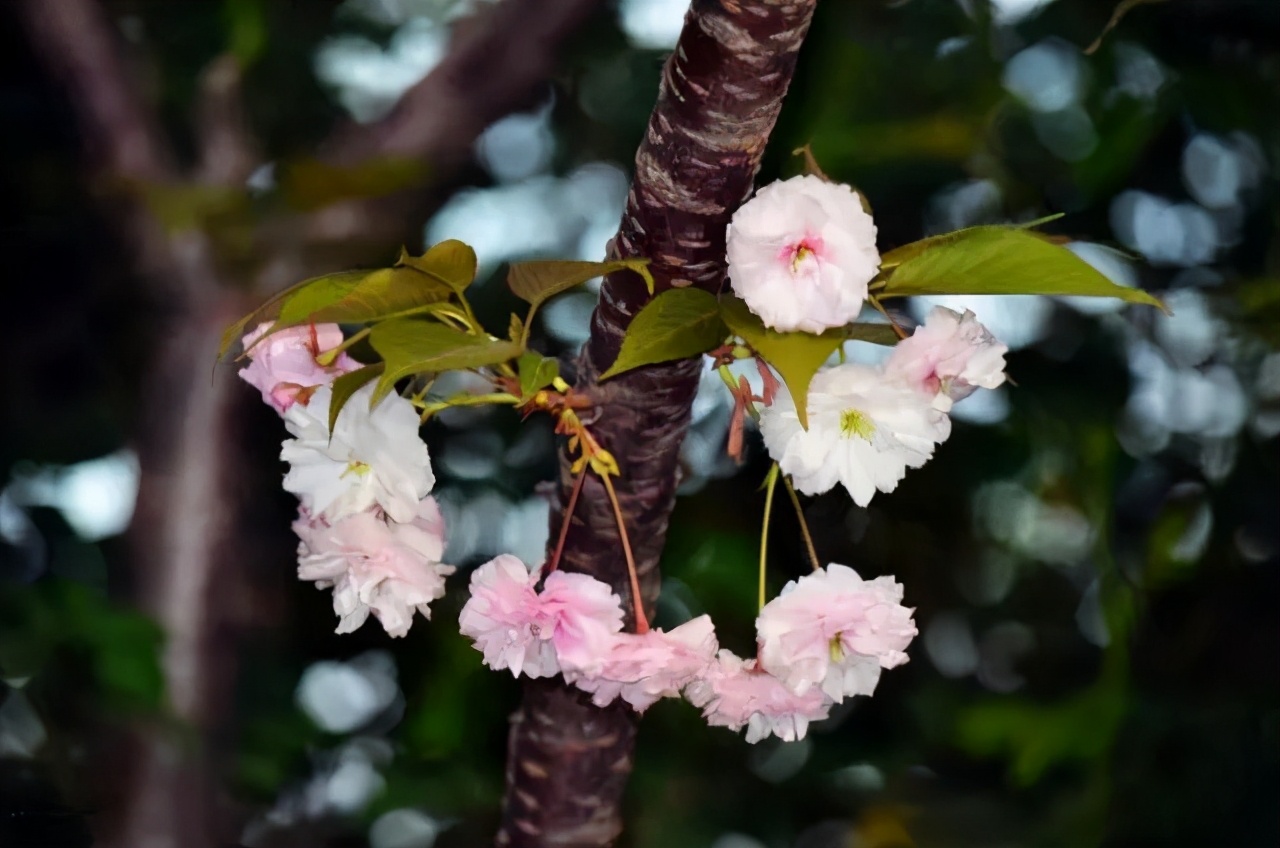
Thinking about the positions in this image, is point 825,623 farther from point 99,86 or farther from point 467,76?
point 99,86

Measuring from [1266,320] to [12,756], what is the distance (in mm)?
1114

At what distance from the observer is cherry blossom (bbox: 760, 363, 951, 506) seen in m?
0.46

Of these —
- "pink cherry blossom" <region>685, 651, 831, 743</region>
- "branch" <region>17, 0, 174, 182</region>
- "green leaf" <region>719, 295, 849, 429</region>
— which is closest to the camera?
"green leaf" <region>719, 295, 849, 429</region>

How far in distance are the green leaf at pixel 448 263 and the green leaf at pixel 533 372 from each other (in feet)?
0.16

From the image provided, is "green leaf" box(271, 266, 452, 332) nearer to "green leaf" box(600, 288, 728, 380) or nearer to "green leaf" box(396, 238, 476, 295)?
"green leaf" box(396, 238, 476, 295)

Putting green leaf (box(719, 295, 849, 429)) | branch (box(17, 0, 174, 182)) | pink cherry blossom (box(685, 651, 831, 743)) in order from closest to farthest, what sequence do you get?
green leaf (box(719, 295, 849, 429)) < pink cherry blossom (box(685, 651, 831, 743)) < branch (box(17, 0, 174, 182))

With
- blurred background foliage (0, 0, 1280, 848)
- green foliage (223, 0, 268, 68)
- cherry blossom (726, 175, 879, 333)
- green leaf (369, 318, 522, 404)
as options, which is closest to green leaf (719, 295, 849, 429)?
cherry blossom (726, 175, 879, 333)

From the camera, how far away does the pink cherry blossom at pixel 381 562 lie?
1.66ft

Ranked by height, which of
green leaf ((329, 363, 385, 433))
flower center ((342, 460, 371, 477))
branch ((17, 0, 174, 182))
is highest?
branch ((17, 0, 174, 182))

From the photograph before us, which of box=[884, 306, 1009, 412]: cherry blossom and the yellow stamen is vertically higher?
the yellow stamen

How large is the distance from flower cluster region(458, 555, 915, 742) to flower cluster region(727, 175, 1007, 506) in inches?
2.2

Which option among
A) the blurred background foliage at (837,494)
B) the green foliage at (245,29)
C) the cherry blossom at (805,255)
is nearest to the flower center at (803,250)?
the cherry blossom at (805,255)

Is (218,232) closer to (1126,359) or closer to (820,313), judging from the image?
(820,313)

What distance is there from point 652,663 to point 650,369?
6.5 inches
